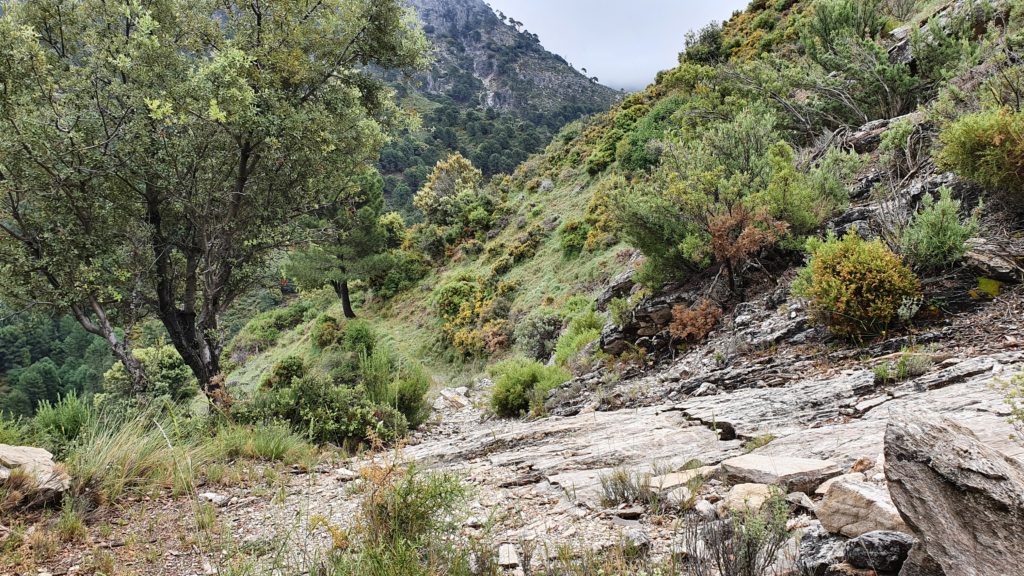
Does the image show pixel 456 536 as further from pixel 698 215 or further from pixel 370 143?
pixel 370 143

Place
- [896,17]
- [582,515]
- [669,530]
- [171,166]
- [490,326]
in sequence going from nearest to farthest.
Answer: [669,530] < [582,515] < [171,166] < [896,17] < [490,326]

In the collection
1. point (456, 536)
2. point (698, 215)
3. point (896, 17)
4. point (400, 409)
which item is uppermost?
point (896, 17)

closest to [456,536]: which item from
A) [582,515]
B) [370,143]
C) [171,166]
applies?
[582,515]

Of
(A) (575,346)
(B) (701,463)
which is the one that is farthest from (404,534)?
(A) (575,346)

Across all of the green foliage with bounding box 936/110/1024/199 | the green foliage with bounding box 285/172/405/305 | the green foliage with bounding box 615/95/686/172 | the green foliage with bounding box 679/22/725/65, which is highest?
the green foliage with bounding box 679/22/725/65

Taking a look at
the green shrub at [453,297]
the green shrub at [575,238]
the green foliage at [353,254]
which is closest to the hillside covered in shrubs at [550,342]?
the green shrub at [575,238]

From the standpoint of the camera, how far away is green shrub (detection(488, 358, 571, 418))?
842 cm

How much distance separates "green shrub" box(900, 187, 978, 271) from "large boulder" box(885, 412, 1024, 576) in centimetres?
414

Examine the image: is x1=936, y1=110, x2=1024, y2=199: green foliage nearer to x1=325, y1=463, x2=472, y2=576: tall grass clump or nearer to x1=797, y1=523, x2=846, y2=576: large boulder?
x1=797, y1=523, x2=846, y2=576: large boulder

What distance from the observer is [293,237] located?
28.2 ft

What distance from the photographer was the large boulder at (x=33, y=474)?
3443 millimetres

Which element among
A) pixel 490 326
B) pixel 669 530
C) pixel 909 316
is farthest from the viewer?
pixel 490 326

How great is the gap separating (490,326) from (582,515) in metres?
15.4

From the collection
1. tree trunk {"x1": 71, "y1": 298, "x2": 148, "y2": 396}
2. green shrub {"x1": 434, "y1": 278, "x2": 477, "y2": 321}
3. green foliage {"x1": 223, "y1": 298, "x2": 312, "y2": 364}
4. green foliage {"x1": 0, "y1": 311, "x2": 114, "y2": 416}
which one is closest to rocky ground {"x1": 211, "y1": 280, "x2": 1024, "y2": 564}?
tree trunk {"x1": 71, "y1": 298, "x2": 148, "y2": 396}
